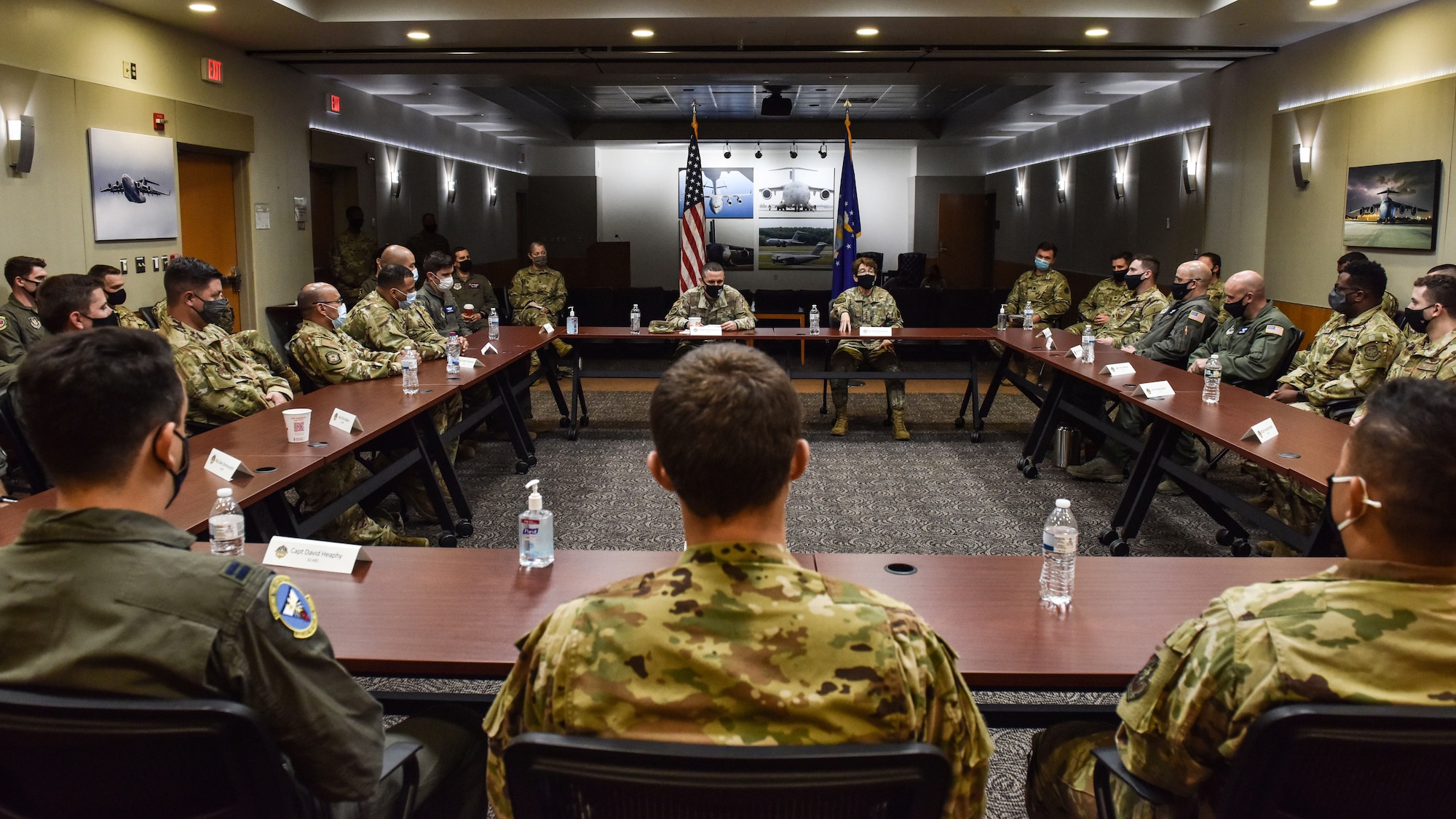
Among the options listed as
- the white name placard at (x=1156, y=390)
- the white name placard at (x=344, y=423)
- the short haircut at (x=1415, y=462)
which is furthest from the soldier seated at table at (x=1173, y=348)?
the short haircut at (x=1415, y=462)

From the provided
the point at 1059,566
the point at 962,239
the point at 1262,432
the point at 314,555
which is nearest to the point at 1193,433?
the point at 1262,432

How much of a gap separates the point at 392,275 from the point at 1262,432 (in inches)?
174

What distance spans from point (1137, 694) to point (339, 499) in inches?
120

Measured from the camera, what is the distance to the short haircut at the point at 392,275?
222 inches

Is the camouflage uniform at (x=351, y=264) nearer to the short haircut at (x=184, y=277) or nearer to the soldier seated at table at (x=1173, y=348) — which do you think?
the short haircut at (x=184, y=277)

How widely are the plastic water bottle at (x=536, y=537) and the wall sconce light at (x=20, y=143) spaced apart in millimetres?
4843

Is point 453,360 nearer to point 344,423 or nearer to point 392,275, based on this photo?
point 392,275

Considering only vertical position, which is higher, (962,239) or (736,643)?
(962,239)

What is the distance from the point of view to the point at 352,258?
9.30m

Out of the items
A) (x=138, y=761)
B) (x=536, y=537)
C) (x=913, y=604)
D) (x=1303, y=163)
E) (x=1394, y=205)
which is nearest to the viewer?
(x=138, y=761)

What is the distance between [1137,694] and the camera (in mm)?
1384

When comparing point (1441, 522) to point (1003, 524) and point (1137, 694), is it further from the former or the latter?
point (1003, 524)

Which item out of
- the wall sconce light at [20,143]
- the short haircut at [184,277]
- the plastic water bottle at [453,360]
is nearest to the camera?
the short haircut at [184,277]

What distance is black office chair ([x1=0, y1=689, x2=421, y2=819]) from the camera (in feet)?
3.81
